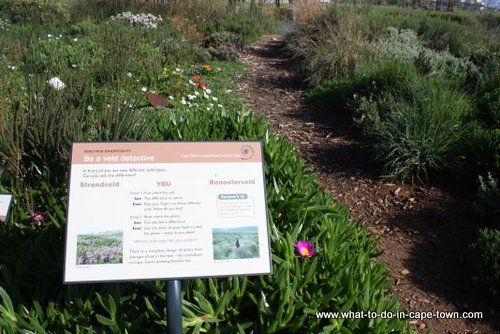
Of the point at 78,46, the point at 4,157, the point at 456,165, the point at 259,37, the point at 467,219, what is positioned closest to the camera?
the point at 4,157

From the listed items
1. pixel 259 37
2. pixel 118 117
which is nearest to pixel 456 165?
pixel 118 117

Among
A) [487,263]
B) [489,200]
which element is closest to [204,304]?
[487,263]

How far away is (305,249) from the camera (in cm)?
262

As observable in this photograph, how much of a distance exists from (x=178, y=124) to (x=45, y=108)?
122 centimetres

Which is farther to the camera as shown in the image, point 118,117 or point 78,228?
point 118,117

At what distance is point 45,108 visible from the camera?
12.5ft

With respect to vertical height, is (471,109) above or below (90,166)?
below

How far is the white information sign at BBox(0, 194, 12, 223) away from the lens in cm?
294

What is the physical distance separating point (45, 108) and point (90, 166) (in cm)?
200

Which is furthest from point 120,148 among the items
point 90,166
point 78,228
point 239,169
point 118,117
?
point 118,117

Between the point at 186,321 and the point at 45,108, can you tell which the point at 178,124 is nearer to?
the point at 45,108

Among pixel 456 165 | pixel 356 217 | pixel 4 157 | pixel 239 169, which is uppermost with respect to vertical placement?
pixel 239 169

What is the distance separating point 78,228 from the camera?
2.00m

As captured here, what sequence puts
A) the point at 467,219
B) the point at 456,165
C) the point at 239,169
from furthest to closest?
the point at 456,165 → the point at 467,219 → the point at 239,169
